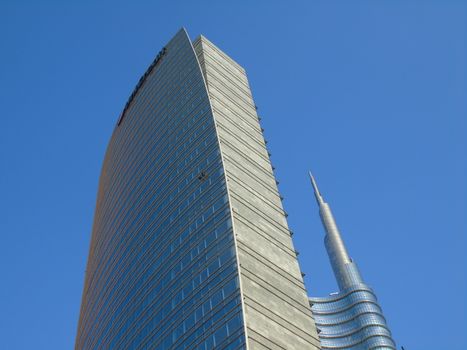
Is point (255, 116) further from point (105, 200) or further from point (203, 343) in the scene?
point (203, 343)

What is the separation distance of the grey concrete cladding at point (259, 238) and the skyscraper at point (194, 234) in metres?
0.15

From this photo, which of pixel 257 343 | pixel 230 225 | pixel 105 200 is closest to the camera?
pixel 257 343

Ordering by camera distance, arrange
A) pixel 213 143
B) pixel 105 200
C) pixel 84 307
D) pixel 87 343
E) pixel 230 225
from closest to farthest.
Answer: pixel 230 225, pixel 213 143, pixel 87 343, pixel 84 307, pixel 105 200

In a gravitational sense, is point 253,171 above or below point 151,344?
above

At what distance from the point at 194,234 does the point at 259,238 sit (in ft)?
24.2

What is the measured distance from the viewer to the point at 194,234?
70875 mm

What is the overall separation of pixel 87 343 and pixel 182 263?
86.5 ft

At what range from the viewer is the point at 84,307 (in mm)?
99812

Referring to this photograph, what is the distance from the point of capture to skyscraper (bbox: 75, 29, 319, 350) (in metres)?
60.5

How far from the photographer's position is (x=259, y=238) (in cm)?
6950

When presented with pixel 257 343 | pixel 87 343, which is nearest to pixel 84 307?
pixel 87 343

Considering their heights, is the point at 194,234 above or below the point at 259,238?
above

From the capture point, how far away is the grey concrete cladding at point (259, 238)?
58969mm

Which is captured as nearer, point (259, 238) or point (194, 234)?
point (259, 238)
